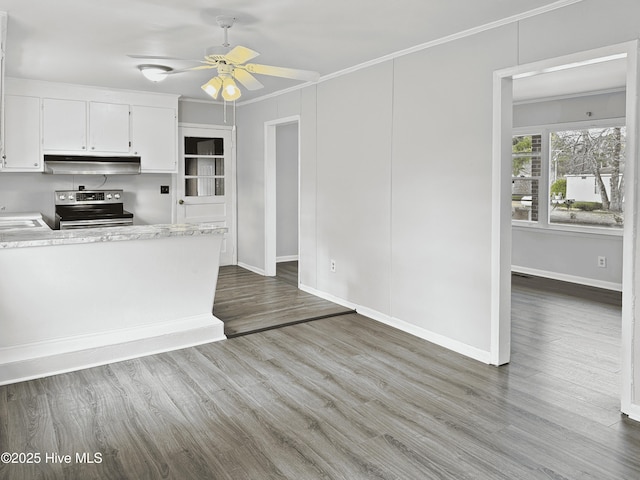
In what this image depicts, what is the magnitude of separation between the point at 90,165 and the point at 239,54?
3471mm

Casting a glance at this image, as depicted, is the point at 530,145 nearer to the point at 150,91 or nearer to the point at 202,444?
the point at 150,91

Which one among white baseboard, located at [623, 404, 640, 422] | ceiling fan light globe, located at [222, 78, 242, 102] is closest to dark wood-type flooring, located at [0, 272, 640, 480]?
white baseboard, located at [623, 404, 640, 422]

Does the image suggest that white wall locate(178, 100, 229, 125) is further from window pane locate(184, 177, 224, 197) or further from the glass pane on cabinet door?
window pane locate(184, 177, 224, 197)

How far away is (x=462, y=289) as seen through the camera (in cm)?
378

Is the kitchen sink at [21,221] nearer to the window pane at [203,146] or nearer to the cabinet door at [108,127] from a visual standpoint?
the cabinet door at [108,127]

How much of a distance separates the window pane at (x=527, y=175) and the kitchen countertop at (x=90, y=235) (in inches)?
191

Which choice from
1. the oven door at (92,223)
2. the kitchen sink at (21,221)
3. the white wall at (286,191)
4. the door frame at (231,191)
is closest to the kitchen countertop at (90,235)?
the kitchen sink at (21,221)

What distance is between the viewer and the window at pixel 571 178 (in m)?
6.05

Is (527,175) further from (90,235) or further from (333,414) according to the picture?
(90,235)

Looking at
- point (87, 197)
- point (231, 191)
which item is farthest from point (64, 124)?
point (231, 191)

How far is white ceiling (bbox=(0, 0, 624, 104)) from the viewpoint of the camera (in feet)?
10.1

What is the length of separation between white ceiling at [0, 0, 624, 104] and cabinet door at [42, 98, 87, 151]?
0.74m

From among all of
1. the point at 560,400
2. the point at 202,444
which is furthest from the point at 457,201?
the point at 202,444

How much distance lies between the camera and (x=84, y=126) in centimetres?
568
